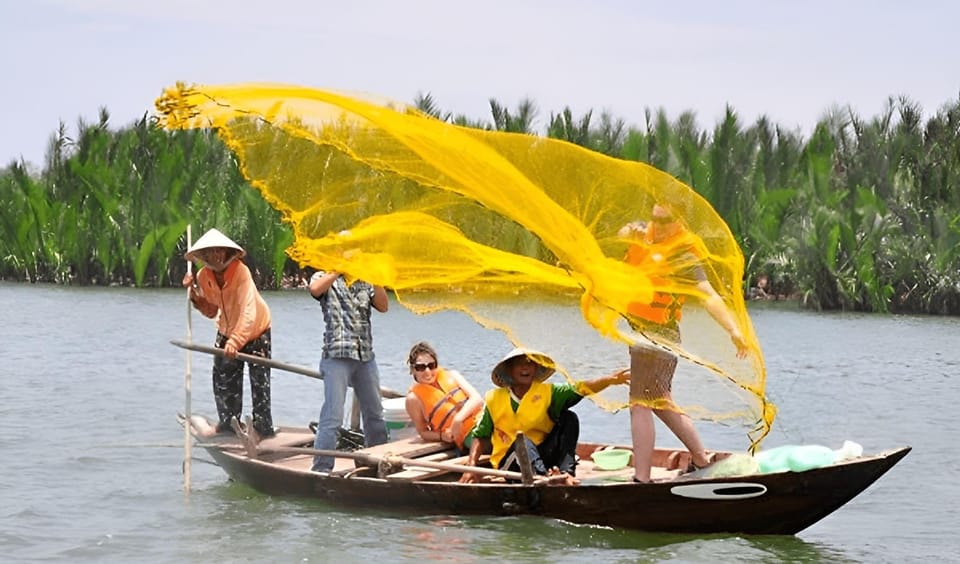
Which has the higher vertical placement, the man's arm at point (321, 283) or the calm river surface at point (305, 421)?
the man's arm at point (321, 283)

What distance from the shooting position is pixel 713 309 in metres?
8.10

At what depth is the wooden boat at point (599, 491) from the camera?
8211 mm

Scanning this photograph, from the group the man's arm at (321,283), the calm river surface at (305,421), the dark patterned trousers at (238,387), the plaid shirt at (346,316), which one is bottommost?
the calm river surface at (305,421)

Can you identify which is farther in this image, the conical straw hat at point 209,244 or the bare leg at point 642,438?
the conical straw hat at point 209,244

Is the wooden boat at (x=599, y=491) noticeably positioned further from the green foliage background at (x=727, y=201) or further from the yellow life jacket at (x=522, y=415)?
the green foliage background at (x=727, y=201)

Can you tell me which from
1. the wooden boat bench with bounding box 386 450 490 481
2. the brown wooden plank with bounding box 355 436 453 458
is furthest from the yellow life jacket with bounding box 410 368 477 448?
the wooden boat bench with bounding box 386 450 490 481

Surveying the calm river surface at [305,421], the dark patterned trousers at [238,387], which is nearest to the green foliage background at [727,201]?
the calm river surface at [305,421]

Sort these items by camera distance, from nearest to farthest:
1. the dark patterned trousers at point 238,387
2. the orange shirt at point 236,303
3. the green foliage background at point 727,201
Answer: the orange shirt at point 236,303 → the dark patterned trousers at point 238,387 → the green foliage background at point 727,201

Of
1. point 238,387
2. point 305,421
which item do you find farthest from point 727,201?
point 238,387

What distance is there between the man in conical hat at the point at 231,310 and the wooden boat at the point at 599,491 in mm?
685

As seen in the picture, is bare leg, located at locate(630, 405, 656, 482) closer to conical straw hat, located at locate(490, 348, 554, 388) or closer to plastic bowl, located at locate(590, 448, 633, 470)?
conical straw hat, located at locate(490, 348, 554, 388)

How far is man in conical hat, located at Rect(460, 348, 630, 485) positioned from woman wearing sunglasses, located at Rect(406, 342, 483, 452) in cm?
75

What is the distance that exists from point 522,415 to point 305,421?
752 cm

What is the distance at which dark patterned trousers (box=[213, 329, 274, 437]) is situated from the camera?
10.5 metres
